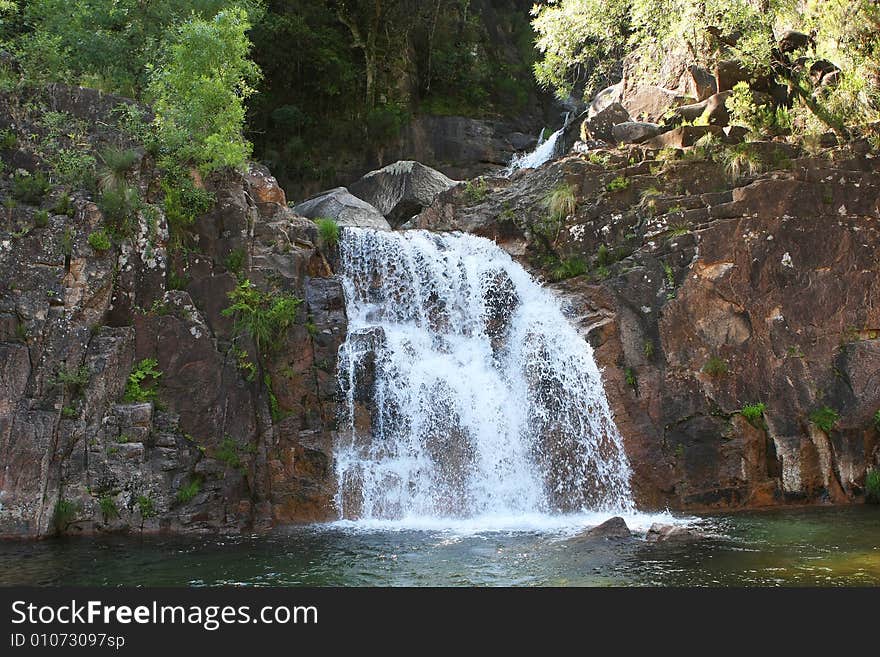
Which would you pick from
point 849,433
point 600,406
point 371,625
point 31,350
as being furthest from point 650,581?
point 31,350

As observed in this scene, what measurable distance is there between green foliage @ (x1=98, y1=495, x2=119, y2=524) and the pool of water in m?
0.53

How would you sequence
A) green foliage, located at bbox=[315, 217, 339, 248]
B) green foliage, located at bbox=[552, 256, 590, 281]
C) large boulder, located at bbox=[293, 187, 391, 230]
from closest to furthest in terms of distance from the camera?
green foliage, located at bbox=[315, 217, 339, 248] < green foliage, located at bbox=[552, 256, 590, 281] < large boulder, located at bbox=[293, 187, 391, 230]

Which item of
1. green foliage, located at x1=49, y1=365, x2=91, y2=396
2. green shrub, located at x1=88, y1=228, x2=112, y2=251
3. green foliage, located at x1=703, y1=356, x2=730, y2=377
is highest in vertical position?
green shrub, located at x1=88, y1=228, x2=112, y2=251

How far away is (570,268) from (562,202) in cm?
176

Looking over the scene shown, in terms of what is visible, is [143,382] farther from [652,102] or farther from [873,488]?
[652,102]

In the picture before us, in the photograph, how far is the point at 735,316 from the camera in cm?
1717

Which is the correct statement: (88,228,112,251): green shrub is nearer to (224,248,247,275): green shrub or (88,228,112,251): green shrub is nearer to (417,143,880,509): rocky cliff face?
(224,248,247,275): green shrub

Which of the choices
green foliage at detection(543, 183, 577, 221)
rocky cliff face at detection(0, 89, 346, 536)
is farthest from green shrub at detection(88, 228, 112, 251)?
green foliage at detection(543, 183, 577, 221)

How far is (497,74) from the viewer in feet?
113

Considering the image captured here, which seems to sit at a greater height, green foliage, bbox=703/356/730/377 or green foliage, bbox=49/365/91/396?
green foliage, bbox=703/356/730/377

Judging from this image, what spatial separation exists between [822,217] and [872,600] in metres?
11.9

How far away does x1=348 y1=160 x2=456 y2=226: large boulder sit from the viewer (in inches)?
969

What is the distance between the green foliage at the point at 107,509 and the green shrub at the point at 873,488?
1431 centimetres

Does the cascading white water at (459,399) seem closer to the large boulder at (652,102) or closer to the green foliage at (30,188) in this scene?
the green foliage at (30,188)
